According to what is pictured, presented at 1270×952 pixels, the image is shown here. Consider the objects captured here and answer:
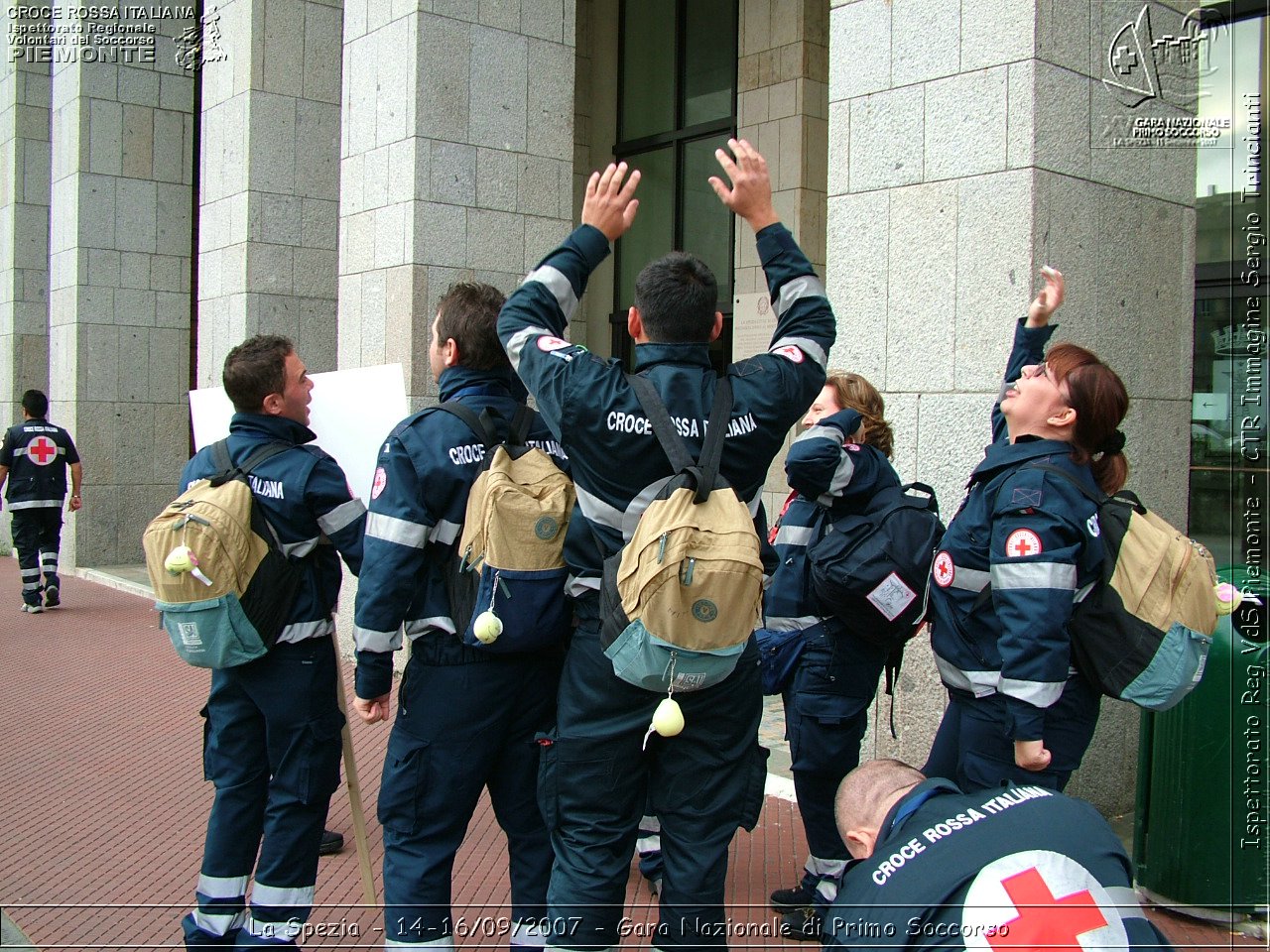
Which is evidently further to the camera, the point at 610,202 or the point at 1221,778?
the point at 1221,778

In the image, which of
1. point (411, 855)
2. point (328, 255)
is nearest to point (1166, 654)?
point (411, 855)

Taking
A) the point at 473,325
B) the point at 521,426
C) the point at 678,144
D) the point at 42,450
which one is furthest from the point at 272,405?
the point at 42,450

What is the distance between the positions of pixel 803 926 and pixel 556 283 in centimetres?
252

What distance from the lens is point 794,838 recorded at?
16.4 feet

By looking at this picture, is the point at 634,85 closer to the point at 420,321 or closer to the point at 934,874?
the point at 420,321

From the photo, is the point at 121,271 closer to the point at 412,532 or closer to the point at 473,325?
the point at 473,325

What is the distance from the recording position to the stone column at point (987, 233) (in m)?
4.88

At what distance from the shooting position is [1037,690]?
3.14 m

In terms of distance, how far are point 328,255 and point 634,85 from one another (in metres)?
3.97

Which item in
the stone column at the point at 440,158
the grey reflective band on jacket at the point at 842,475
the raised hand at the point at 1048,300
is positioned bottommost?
the grey reflective band on jacket at the point at 842,475

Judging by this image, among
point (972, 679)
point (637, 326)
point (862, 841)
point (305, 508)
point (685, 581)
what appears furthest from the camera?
point (305, 508)

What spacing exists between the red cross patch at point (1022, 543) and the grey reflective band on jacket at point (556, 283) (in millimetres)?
1387

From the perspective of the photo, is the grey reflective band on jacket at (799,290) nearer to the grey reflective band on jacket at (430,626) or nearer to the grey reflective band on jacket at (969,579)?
the grey reflective band on jacket at (969,579)

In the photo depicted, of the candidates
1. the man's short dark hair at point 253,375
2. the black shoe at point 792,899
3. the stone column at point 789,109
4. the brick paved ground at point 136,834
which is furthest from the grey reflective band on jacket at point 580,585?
Result: the stone column at point 789,109
